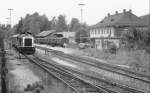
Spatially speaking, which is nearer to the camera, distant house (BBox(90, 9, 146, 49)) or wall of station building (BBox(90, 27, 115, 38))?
distant house (BBox(90, 9, 146, 49))

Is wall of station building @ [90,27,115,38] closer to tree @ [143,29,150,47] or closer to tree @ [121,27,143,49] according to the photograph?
tree @ [121,27,143,49]

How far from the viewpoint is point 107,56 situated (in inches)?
1236

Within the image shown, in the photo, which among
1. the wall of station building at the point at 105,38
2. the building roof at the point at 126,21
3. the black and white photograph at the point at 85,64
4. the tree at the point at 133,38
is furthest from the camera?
the building roof at the point at 126,21

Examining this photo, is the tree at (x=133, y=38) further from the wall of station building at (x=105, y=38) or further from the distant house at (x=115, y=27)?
the distant house at (x=115, y=27)

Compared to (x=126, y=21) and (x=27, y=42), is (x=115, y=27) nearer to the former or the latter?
(x=126, y=21)

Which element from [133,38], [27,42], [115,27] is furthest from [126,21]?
[27,42]

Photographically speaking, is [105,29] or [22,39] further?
[105,29]

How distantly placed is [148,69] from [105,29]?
104 feet

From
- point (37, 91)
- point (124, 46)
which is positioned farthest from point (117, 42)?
point (37, 91)

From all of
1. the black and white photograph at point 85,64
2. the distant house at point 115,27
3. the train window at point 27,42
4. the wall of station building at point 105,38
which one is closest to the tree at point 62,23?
the black and white photograph at point 85,64

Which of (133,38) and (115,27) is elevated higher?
(115,27)

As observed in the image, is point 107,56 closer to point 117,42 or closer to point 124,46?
point 124,46

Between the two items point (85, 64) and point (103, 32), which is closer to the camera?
point (85, 64)

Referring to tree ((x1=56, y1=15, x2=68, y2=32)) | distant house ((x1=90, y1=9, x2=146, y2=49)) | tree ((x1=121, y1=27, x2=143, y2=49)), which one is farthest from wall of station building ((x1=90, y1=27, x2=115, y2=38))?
tree ((x1=56, y1=15, x2=68, y2=32))
